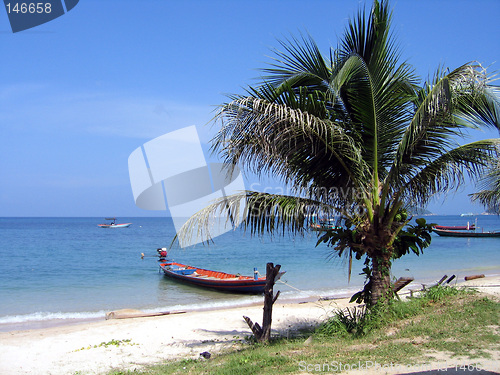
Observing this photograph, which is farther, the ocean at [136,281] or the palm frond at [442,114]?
the ocean at [136,281]

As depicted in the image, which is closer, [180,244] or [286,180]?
[180,244]

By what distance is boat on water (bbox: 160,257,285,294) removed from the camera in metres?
18.7

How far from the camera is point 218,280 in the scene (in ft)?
64.5

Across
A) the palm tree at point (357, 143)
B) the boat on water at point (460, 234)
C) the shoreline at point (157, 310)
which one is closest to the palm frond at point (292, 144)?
the palm tree at point (357, 143)

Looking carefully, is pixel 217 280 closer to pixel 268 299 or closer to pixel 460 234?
pixel 268 299

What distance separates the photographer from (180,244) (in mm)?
6449

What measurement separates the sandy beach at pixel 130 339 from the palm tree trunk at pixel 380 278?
247 cm

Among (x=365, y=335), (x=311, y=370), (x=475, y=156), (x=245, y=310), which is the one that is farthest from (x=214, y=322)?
(x=475, y=156)

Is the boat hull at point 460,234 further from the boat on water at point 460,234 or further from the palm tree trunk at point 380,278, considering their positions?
the palm tree trunk at point 380,278

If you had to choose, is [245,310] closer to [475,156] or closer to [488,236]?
[475,156]

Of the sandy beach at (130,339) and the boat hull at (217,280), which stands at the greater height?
the sandy beach at (130,339)

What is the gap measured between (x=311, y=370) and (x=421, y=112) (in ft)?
13.2

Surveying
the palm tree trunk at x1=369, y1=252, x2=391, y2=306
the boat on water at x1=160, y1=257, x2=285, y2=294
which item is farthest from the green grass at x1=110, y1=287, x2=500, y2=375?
the boat on water at x1=160, y1=257, x2=285, y2=294

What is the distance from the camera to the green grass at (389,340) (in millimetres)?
5570
